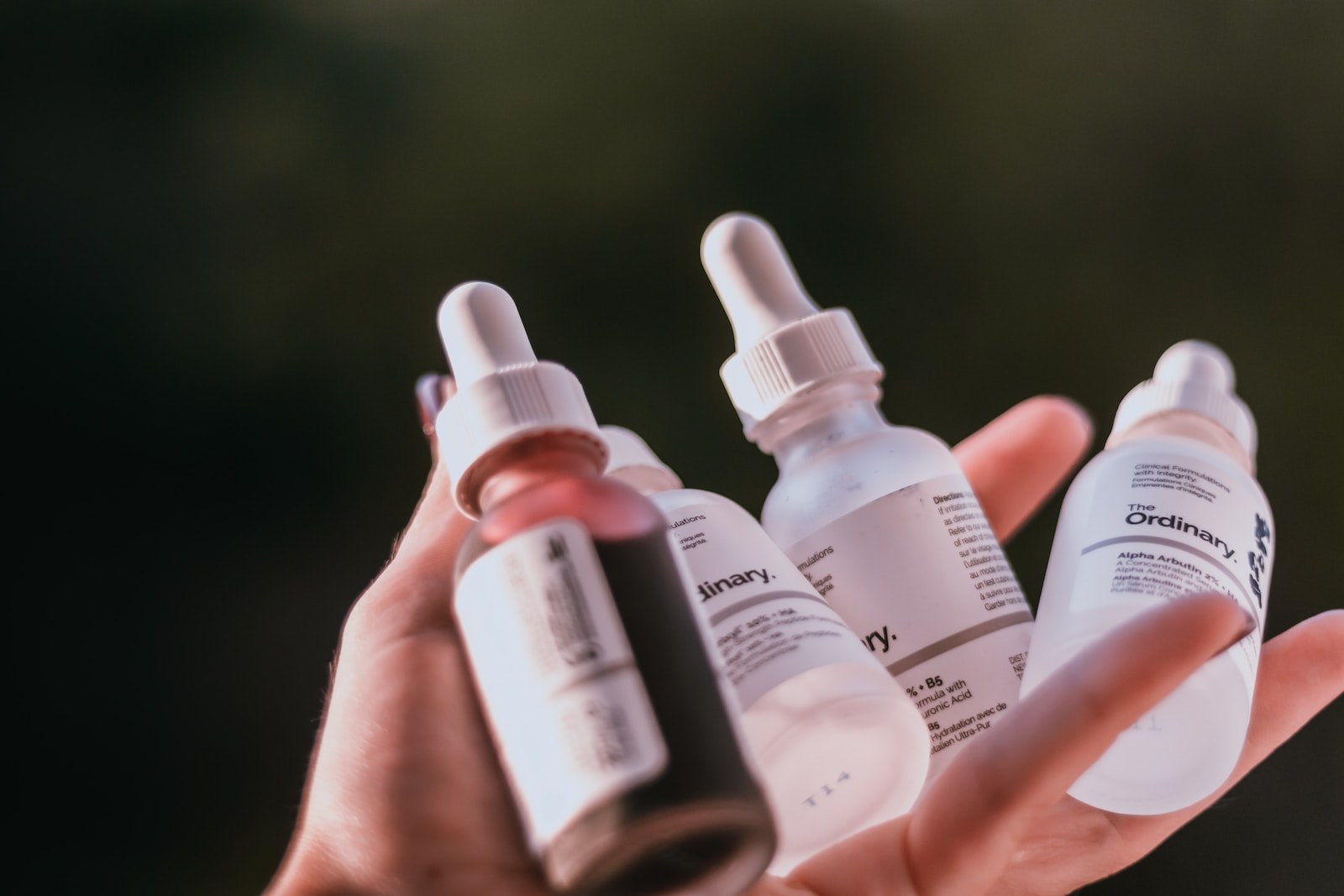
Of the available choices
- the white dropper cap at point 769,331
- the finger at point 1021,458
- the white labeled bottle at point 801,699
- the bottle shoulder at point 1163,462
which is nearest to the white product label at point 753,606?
the white labeled bottle at point 801,699

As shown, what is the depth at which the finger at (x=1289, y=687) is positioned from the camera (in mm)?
726

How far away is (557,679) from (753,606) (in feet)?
0.53

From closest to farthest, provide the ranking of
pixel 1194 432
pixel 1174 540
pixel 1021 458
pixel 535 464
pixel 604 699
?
pixel 604 699
pixel 535 464
pixel 1174 540
pixel 1194 432
pixel 1021 458

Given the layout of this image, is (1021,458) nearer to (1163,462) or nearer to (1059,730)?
(1163,462)

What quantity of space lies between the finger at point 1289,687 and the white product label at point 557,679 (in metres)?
0.45

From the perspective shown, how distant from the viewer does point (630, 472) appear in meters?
0.72

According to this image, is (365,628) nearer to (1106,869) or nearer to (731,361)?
(731,361)

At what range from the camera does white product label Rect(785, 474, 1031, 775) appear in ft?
2.09

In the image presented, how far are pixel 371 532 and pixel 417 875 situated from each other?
33.2 inches

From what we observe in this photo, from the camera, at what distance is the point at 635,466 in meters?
0.72

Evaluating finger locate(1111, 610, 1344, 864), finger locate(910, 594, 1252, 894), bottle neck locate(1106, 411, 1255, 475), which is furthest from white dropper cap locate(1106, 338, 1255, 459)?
finger locate(910, 594, 1252, 894)

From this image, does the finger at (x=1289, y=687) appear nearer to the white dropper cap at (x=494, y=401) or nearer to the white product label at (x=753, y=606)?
the white product label at (x=753, y=606)

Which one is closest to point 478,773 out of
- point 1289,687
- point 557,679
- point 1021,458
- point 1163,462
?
point 557,679

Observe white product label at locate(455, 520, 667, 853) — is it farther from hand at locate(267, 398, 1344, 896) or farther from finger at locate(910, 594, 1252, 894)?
finger at locate(910, 594, 1252, 894)
